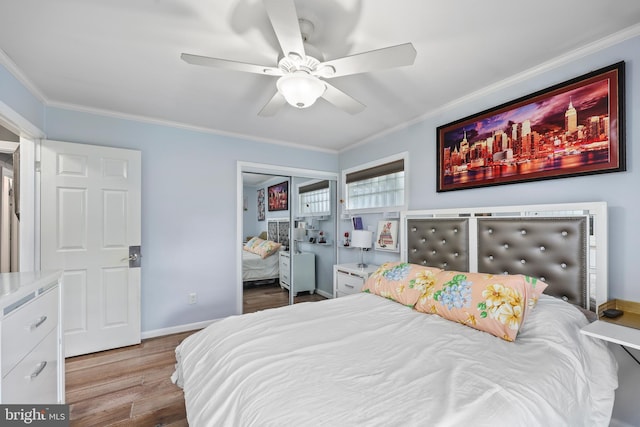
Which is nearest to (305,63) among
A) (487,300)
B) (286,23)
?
(286,23)

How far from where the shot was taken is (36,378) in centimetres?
133

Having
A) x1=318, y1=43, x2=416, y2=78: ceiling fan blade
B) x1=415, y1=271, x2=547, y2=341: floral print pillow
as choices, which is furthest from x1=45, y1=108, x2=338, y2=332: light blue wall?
x1=415, y1=271, x2=547, y2=341: floral print pillow

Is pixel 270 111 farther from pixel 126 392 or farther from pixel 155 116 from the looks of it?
pixel 126 392

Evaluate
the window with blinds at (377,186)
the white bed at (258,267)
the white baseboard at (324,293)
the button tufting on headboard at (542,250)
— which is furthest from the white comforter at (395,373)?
the white baseboard at (324,293)

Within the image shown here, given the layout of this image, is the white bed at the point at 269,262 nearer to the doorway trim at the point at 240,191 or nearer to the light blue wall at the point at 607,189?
the doorway trim at the point at 240,191

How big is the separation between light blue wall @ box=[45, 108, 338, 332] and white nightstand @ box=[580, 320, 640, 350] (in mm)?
3264

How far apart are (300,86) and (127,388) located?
101 inches

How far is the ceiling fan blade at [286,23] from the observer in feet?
3.70

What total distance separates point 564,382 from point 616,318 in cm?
70

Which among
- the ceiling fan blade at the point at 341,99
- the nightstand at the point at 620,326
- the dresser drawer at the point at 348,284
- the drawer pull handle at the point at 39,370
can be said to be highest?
the ceiling fan blade at the point at 341,99

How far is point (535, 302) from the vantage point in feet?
5.48

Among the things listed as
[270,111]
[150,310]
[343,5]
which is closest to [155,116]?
[270,111]

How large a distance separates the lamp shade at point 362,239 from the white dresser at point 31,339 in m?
2.68

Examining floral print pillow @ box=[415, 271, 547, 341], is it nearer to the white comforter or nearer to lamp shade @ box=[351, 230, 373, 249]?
the white comforter
